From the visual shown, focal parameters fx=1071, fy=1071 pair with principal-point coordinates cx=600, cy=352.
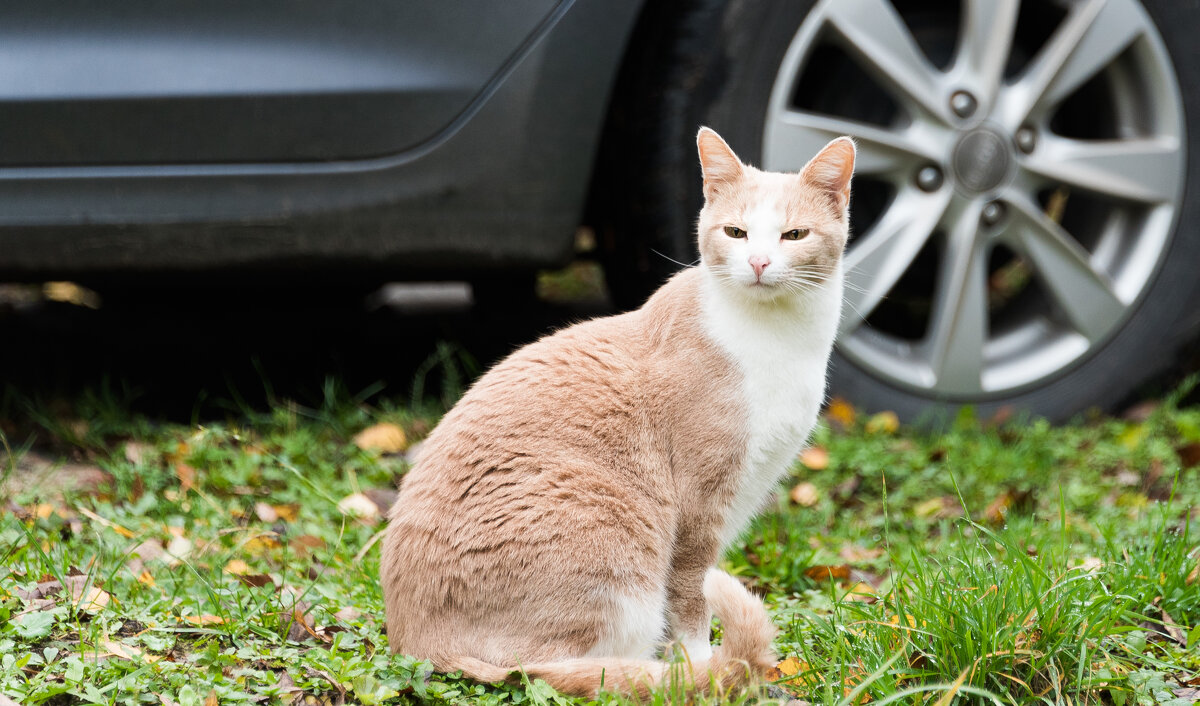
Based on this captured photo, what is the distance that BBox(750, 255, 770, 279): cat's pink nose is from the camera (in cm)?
209

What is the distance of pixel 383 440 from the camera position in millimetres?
3221

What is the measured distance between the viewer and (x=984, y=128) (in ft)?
10.3

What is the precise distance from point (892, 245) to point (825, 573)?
1140 millimetres

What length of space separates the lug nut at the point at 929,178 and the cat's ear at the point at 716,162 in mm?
1184

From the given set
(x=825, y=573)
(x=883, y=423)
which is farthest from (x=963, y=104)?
(x=825, y=573)

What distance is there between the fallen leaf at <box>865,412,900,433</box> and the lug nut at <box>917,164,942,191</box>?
2.28 feet

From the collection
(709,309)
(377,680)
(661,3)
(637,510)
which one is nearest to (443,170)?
(661,3)

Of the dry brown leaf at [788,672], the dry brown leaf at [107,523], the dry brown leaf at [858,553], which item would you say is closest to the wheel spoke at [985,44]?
the dry brown leaf at [858,553]

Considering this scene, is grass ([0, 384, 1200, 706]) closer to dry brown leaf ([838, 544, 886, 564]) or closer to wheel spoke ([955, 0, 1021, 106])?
dry brown leaf ([838, 544, 886, 564])

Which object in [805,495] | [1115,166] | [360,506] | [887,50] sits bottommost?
[360,506]

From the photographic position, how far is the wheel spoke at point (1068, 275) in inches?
128

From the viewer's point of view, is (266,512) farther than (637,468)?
Yes

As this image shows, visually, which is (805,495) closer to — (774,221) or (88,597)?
(774,221)

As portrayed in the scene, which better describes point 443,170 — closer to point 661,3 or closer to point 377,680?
point 661,3
